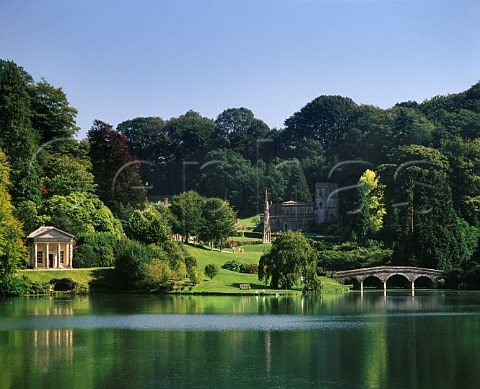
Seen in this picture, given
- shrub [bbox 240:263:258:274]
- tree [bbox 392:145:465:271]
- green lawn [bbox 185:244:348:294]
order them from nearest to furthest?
green lawn [bbox 185:244:348:294] < shrub [bbox 240:263:258:274] < tree [bbox 392:145:465:271]

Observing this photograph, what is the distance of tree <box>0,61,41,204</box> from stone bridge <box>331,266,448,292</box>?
28.6m

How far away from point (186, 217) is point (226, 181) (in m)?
45.0

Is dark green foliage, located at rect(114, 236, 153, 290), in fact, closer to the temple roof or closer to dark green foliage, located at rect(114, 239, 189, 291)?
dark green foliage, located at rect(114, 239, 189, 291)

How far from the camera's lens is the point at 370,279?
313 feet

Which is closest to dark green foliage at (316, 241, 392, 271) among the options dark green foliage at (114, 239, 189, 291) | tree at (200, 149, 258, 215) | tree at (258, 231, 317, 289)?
tree at (258, 231, 317, 289)

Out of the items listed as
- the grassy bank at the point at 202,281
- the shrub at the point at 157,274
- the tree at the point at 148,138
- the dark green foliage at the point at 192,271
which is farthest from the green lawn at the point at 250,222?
the shrub at the point at 157,274

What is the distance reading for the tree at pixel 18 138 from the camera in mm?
83750

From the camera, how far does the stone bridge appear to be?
88500mm

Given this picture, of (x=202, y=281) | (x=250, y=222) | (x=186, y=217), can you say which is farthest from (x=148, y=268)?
(x=250, y=222)

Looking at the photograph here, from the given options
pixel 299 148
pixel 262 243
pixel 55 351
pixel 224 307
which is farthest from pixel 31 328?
pixel 299 148

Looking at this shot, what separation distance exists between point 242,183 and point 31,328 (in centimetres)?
9775

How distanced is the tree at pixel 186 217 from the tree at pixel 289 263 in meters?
21.9

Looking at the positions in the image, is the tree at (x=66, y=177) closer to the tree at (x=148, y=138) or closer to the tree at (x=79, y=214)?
the tree at (x=79, y=214)

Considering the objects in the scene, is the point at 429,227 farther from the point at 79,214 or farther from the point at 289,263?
the point at 79,214
